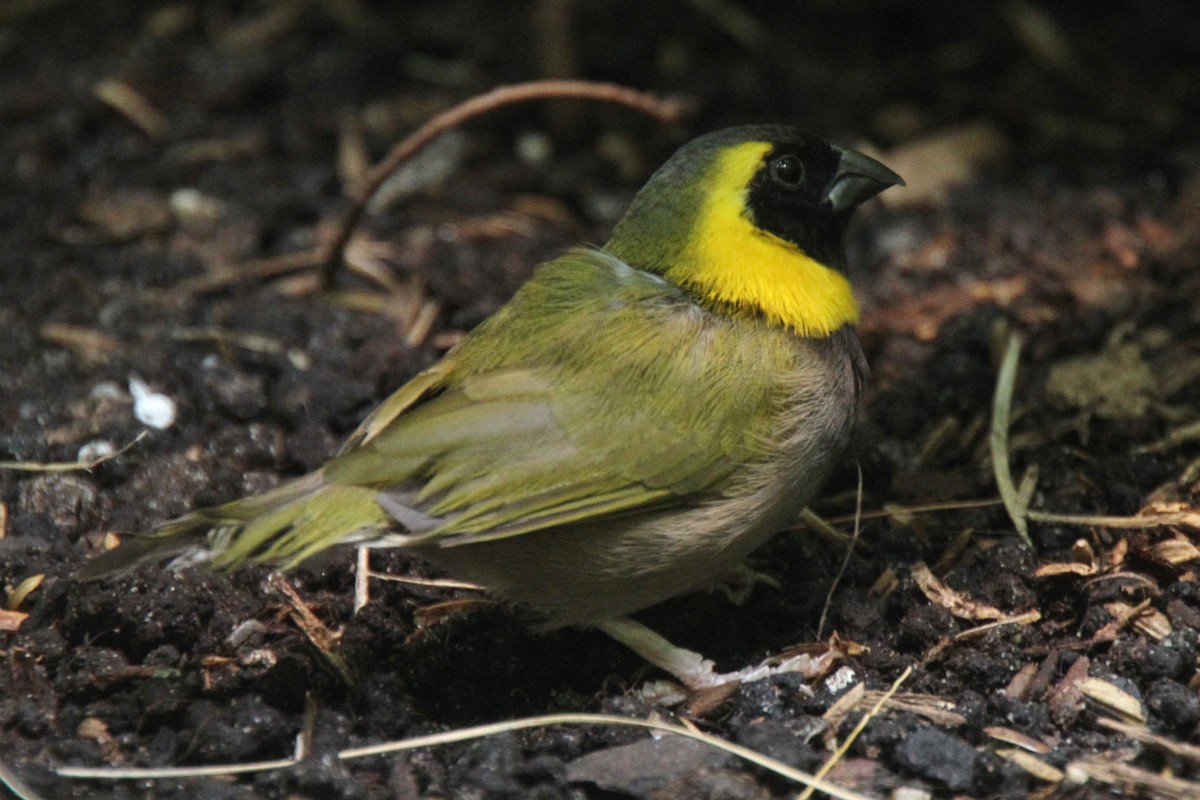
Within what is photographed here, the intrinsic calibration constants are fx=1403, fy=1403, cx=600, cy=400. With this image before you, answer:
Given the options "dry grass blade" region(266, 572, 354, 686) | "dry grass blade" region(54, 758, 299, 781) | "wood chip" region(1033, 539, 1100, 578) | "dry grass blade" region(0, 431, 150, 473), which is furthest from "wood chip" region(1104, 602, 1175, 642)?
"dry grass blade" region(0, 431, 150, 473)

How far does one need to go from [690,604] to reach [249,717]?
1325 millimetres

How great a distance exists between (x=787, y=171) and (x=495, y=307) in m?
1.52

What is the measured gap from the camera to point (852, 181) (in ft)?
13.8

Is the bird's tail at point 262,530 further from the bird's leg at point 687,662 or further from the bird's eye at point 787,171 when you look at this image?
the bird's eye at point 787,171

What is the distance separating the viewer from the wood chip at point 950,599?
379 centimetres

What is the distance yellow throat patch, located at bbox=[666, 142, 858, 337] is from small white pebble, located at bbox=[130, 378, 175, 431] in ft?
5.93

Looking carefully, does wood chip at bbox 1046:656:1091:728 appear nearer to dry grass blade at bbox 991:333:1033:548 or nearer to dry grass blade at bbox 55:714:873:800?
dry grass blade at bbox 991:333:1033:548

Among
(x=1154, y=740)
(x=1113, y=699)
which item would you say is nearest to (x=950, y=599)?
(x=1113, y=699)

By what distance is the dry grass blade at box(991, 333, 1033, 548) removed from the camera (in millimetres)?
4074

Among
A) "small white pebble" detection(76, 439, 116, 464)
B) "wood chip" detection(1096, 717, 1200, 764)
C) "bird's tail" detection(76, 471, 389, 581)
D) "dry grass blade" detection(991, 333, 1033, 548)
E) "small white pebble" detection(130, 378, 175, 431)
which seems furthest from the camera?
"small white pebble" detection(130, 378, 175, 431)

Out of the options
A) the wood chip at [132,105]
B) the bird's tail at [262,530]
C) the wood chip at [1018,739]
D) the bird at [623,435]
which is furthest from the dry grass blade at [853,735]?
the wood chip at [132,105]

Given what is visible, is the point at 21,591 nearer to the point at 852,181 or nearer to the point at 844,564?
the point at 844,564

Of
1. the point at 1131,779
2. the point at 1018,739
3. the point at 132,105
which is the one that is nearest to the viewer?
the point at 1131,779

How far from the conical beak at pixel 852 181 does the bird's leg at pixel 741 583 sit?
1.13 m
